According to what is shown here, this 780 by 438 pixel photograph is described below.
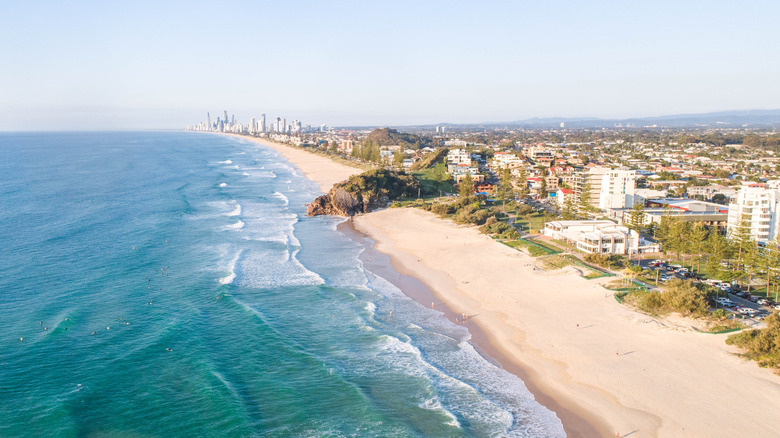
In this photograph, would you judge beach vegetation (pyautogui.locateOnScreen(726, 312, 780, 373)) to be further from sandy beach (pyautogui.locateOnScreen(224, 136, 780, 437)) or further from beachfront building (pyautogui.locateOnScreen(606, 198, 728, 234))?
beachfront building (pyautogui.locateOnScreen(606, 198, 728, 234))

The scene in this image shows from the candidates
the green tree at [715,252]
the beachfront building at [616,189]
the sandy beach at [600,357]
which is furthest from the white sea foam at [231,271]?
the beachfront building at [616,189]

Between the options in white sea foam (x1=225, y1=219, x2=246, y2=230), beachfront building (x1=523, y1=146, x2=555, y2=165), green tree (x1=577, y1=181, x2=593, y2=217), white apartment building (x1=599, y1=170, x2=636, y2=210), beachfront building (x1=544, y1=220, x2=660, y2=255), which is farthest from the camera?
beachfront building (x1=523, y1=146, x2=555, y2=165)

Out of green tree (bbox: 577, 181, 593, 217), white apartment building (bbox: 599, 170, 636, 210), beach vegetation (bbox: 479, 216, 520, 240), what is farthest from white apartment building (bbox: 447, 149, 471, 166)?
beach vegetation (bbox: 479, 216, 520, 240)

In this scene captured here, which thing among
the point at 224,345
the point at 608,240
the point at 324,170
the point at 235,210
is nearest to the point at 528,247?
the point at 608,240

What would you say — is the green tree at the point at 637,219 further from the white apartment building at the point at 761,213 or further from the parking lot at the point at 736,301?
the parking lot at the point at 736,301

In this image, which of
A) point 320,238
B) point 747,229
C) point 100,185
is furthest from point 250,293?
point 100,185

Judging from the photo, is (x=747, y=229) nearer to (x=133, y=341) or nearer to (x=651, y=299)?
(x=651, y=299)
